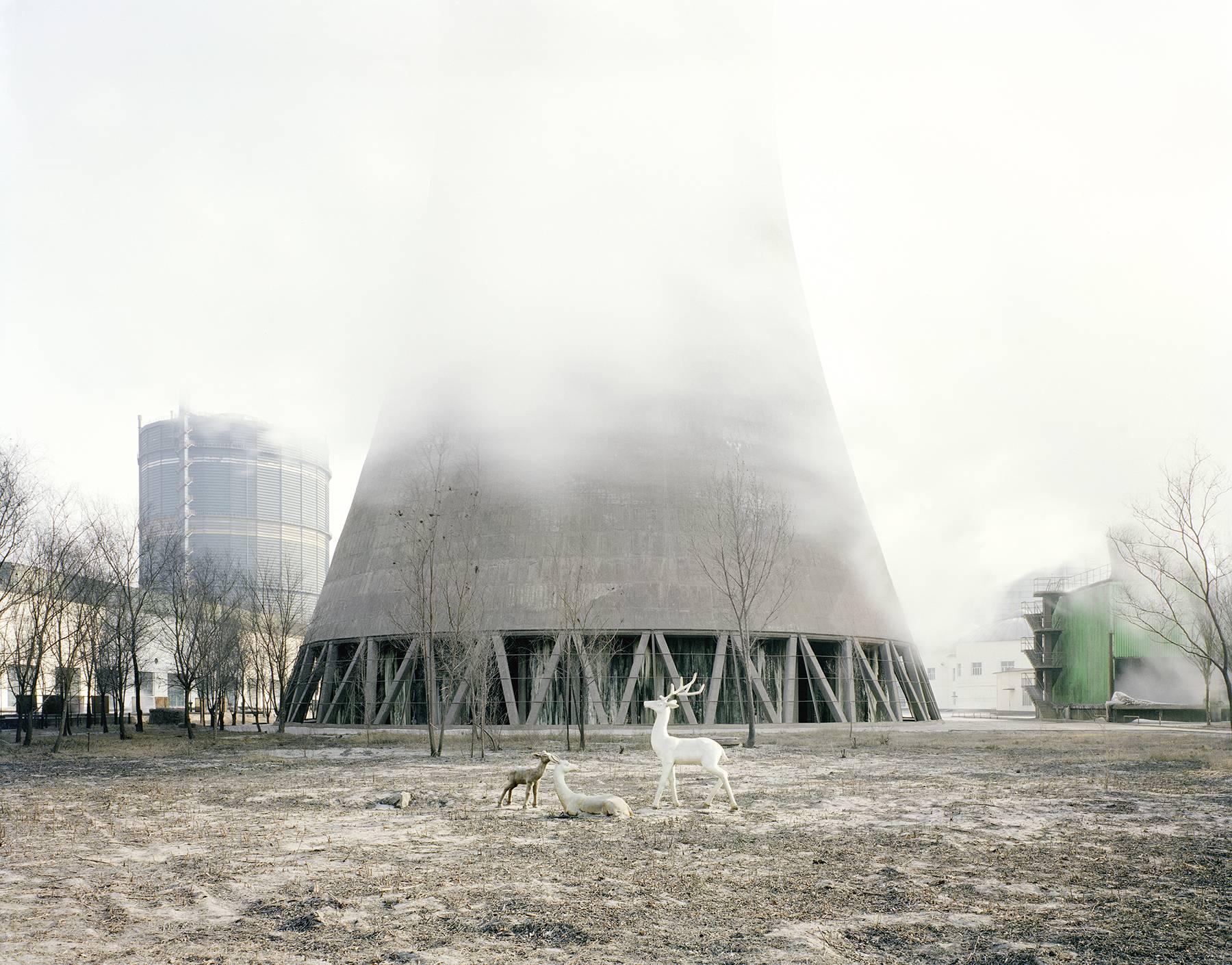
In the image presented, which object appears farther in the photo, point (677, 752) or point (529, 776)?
point (529, 776)

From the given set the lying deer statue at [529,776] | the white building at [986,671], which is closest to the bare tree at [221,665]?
the lying deer statue at [529,776]

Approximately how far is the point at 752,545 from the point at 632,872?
3168cm

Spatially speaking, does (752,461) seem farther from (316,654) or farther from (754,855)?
(754,855)

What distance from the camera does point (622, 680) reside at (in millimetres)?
45875

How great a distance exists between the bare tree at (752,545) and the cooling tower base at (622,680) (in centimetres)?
140

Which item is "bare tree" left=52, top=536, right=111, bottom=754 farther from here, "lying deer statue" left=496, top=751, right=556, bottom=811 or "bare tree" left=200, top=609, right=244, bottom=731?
"lying deer statue" left=496, top=751, right=556, bottom=811

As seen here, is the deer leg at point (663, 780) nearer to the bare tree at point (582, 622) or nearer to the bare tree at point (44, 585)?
the bare tree at point (582, 622)

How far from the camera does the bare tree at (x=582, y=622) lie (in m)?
37.7

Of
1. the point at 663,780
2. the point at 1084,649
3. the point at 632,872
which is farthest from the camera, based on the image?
the point at 1084,649

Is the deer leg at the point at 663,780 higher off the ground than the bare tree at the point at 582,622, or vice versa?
the bare tree at the point at 582,622

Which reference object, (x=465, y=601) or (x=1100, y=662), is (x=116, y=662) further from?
(x=1100, y=662)

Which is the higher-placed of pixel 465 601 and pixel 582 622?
pixel 465 601

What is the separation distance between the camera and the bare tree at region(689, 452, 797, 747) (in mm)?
44250

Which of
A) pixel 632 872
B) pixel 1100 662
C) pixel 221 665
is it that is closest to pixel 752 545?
pixel 221 665
